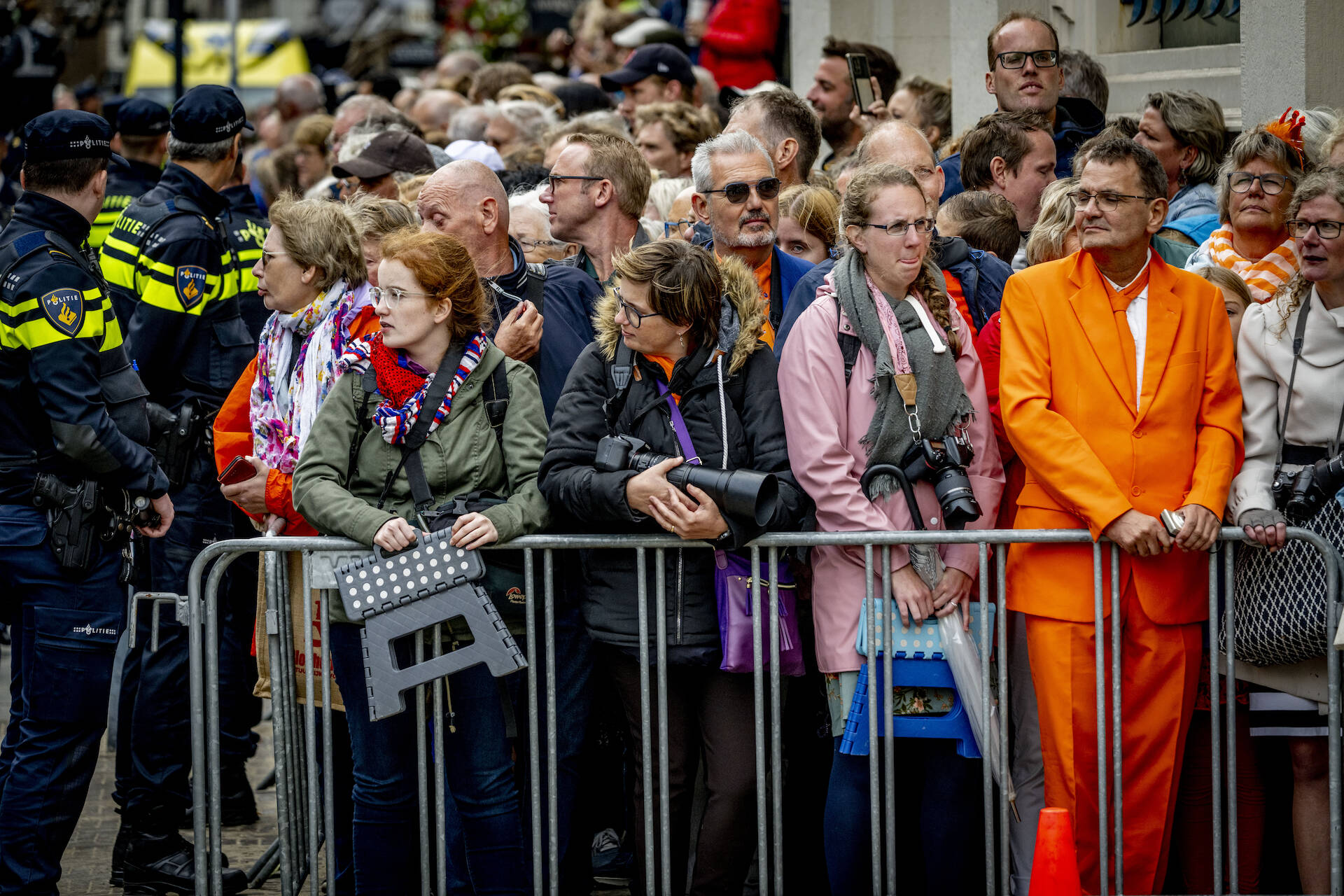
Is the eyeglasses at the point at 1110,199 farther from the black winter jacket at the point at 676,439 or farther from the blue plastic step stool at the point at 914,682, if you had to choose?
the blue plastic step stool at the point at 914,682

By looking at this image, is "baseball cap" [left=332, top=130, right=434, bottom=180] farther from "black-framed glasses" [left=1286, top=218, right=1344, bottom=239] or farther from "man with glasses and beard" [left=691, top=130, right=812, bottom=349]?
"black-framed glasses" [left=1286, top=218, right=1344, bottom=239]

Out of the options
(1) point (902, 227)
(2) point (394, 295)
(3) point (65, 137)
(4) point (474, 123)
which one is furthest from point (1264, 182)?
(4) point (474, 123)

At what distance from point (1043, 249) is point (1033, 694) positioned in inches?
59.4

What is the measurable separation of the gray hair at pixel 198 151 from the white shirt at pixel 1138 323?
3.73 metres

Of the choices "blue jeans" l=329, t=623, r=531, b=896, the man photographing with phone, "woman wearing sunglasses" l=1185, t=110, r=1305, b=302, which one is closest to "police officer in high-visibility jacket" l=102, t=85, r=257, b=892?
"blue jeans" l=329, t=623, r=531, b=896

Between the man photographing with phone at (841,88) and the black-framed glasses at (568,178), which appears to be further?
the man photographing with phone at (841,88)

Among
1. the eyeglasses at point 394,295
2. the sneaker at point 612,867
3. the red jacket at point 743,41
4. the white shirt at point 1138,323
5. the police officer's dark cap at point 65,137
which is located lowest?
the sneaker at point 612,867

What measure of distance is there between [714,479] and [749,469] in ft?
0.76

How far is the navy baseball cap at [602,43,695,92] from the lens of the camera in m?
10.1

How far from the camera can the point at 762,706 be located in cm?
457

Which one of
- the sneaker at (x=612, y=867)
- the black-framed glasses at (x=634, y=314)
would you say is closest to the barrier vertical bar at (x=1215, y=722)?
the black-framed glasses at (x=634, y=314)

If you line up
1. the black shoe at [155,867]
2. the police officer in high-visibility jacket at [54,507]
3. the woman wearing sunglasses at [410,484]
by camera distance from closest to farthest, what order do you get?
the woman wearing sunglasses at [410,484], the police officer in high-visibility jacket at [54,507], the black shoe at [155,867]

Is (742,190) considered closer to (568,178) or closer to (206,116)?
(568,178)

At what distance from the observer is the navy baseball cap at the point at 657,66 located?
10.1m
